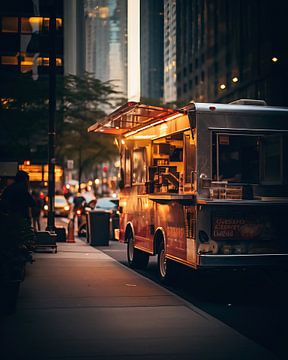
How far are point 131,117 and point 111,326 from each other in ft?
23.2

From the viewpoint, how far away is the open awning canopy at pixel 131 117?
44.6 feet

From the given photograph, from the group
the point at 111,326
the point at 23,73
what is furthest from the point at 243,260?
the point at 23,73

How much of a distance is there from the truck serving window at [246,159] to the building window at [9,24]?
2122 inches

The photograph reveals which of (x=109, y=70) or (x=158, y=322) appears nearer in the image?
(x=158, y=322)

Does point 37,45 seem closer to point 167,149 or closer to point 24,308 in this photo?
point 167,149

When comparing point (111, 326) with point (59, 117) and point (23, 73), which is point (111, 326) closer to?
point (59, 117)

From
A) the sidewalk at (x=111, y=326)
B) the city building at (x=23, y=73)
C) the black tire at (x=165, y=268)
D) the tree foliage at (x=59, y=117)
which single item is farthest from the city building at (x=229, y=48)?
the sidewalk at (x=111, y=326)

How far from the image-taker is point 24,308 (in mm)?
10469

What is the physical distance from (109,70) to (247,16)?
407 ft

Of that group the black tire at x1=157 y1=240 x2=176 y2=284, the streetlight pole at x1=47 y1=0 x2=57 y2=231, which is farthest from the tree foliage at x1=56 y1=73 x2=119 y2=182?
the black tire at x1=157 y1=240 x2=176 y2=284

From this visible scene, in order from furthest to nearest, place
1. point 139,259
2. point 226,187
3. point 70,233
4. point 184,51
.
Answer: point 184,51
point 70,233
point 139,259
point 226,187

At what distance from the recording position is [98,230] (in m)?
24.4

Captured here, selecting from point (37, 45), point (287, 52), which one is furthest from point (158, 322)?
point (37, 45)

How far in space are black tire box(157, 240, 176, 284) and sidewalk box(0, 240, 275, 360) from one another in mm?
356
